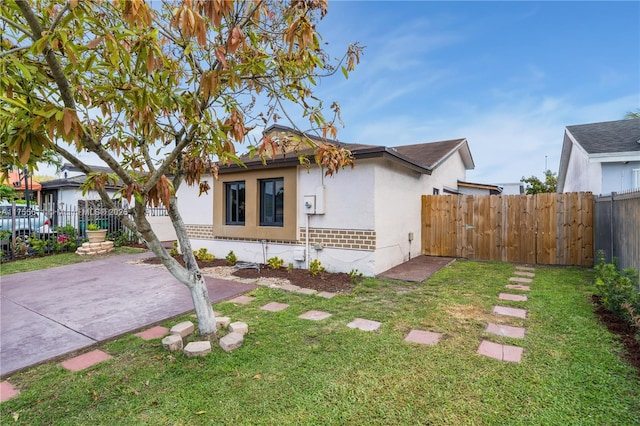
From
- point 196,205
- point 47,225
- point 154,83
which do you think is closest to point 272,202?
point 196,205

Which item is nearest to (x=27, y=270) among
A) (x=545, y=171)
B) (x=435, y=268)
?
(x=435, y=268)

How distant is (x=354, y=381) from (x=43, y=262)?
11275 millimetres

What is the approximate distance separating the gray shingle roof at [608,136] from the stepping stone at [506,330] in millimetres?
8251

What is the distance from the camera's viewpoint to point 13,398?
9.05ft

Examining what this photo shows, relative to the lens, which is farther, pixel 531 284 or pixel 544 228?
pixel 544 228

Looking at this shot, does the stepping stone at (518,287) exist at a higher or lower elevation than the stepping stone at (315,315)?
higher

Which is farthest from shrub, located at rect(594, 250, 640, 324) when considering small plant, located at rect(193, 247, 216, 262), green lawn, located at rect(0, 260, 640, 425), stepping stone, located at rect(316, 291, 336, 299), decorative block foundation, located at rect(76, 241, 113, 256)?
decorative block foundation, located at rect(76, 241, 113, 256)

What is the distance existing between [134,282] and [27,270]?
13.7ft

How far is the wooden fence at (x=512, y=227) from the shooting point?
→ 8.51m

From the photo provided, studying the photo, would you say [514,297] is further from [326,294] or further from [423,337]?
[326,294]

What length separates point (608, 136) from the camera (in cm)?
1031

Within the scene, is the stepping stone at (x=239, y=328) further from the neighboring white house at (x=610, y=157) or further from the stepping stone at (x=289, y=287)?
the neighboring white house at (x=610, y=157)

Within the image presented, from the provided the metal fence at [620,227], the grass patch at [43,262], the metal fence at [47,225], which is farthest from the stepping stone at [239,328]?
the grass patch at [43,262]

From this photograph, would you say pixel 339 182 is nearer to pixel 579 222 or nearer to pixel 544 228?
pixel 544 228
